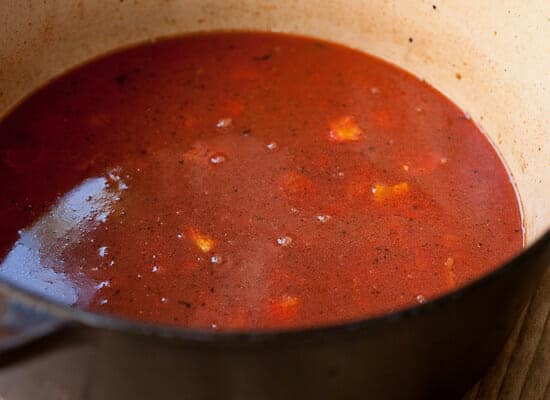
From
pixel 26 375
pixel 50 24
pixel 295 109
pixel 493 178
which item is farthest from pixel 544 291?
pixel 50 24

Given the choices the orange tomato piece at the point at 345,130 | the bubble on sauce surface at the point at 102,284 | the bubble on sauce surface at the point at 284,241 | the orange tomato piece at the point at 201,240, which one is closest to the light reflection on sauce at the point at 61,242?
the bubble on sauce surface at the point at 102,284

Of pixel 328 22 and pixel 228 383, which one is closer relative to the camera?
pixel 228 383

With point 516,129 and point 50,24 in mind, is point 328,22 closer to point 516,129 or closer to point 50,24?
point 516,129

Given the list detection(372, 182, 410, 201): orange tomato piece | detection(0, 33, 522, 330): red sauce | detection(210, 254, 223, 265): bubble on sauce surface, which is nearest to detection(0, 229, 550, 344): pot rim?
detection(0, 33, 522, 330): red sauce

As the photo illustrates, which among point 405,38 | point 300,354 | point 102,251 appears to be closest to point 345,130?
point 405,38

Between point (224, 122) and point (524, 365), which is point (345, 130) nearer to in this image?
point (224, 122)

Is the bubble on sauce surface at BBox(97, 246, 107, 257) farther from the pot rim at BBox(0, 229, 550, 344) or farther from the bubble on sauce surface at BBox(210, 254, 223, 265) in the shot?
the pot rim at BBox(0, 229, 550, 344)

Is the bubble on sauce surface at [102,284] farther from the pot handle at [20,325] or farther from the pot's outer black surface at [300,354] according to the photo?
the pot handle at [20,325]

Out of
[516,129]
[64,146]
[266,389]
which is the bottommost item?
[64,146]
